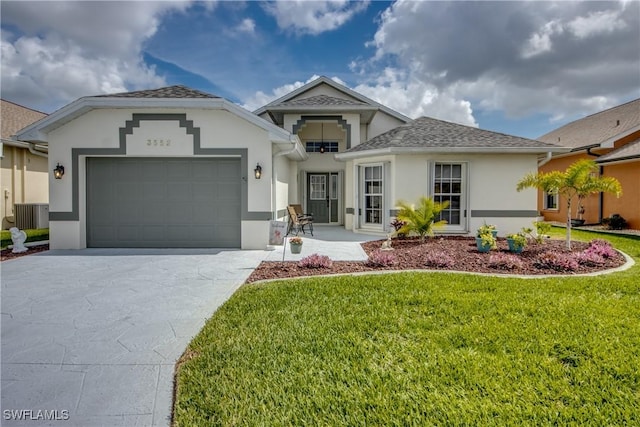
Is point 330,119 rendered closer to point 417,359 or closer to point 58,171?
point 58,171

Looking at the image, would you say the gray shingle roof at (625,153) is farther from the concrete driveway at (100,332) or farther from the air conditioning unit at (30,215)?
the air conditioning unit at (30,215)

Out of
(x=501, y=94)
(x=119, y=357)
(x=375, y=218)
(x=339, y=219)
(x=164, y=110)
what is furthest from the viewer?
(x=501, y=94)

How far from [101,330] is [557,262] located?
753 cm

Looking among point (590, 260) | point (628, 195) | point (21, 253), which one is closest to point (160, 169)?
point (21, 253)

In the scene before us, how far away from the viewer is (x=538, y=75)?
13.3 metres

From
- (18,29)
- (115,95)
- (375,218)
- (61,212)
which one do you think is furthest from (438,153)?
(18,29)

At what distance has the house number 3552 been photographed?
8.87m

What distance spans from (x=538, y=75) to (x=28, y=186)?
69.7 ft

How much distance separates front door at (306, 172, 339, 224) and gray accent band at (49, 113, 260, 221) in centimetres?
616

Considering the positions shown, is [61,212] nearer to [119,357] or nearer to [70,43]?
[70,43]

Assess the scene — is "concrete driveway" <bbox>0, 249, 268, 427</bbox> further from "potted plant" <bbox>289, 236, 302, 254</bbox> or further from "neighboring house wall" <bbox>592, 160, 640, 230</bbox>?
"neighboring house wall" <bbox>592, 160, 640, 230</bbox>

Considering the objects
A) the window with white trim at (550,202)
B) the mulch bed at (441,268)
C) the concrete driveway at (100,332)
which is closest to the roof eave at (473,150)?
the mulch bed at (441,268)

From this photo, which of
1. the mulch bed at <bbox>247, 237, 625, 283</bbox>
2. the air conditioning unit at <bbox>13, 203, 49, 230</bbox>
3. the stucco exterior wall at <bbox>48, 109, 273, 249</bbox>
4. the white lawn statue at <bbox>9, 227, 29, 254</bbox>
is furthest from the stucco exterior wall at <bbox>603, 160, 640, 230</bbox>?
the air conditioning unit at <bbox>13, 203, 49, 230</bbox>

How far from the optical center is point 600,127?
17.7m
